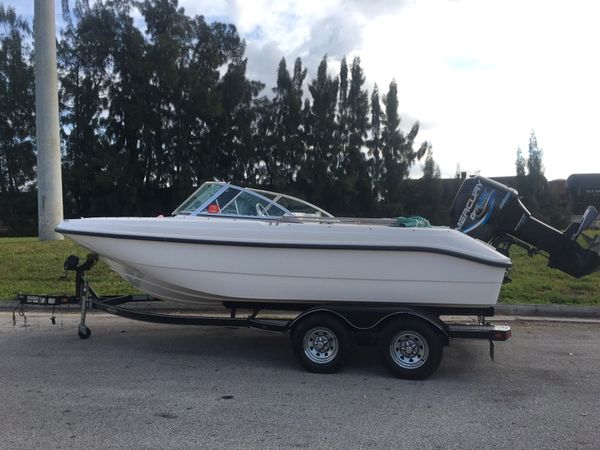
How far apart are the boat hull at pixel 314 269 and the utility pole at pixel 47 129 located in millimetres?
11775

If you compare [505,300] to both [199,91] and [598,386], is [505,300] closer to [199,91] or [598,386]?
[598,386]

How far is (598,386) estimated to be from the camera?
5.07 meters

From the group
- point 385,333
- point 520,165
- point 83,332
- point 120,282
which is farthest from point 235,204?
point 520,165

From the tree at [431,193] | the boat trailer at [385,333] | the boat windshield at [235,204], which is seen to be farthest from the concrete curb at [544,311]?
the tree at [431,193]

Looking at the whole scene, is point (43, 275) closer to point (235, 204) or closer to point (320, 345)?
point (235, 204)

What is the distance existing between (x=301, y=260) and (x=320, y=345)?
0.89m

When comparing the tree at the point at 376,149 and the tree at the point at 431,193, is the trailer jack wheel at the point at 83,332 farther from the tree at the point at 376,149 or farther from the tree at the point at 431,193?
the tree at the point at 376,149

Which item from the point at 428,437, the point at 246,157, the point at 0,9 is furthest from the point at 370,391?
the point at 0,9

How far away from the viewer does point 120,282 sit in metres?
10.1

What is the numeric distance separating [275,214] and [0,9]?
4064 centimetres

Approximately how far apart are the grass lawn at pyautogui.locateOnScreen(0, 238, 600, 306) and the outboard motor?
6.72 ft

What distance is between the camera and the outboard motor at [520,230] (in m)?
6.07

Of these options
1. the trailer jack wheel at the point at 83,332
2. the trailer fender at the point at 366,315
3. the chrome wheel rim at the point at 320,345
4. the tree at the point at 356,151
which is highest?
the tree at the point at 356,151

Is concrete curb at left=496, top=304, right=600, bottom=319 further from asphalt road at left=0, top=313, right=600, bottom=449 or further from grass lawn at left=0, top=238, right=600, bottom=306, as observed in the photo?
asphalt road at left=0, top=313, right=600, bottom=449
